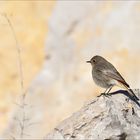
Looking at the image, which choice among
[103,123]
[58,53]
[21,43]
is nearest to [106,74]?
[103,123]

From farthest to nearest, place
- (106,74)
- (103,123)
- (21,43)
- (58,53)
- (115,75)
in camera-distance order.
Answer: (21,43), (58,53), (106,74), (115,75), (103,123)

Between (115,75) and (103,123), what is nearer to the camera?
(103,123)

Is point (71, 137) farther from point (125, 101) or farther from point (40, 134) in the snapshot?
point (40, 134)

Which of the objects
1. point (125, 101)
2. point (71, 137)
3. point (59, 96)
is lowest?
point (71, 137)

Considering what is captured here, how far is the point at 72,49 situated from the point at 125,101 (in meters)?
8.51

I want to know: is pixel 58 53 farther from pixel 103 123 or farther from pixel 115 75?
pixel 103 123

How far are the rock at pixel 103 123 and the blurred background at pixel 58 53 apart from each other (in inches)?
227

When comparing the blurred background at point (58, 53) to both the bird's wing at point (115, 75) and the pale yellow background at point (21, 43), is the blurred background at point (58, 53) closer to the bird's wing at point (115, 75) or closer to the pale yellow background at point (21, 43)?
the pale yellow background at point (21, 43)

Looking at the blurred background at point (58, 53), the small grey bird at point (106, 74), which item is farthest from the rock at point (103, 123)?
the blurred background at point (58, 53)

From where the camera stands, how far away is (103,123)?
27.6 ft

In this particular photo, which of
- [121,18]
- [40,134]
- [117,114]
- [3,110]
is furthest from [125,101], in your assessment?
[3,110]

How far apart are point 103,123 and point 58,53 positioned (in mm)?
10014

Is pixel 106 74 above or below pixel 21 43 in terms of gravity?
below

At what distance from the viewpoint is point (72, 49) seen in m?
17.5
